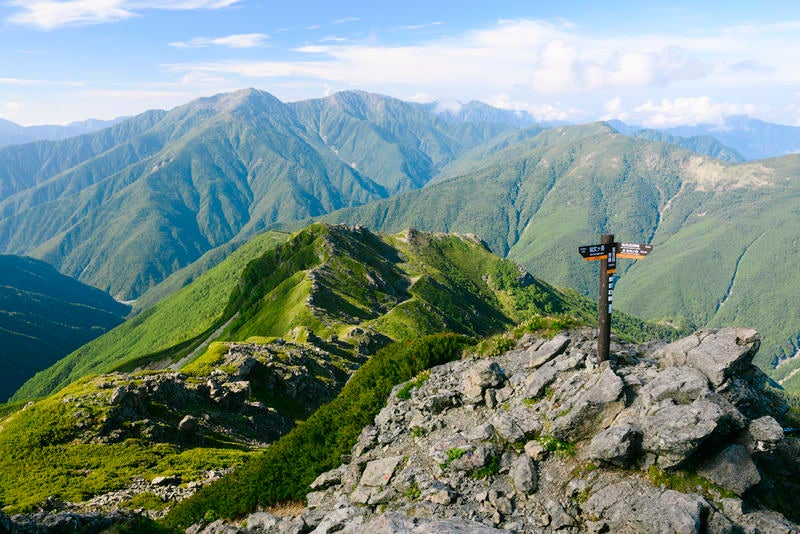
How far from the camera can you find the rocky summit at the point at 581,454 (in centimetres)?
1648

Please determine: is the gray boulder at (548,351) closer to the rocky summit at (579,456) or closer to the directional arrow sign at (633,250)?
the rocky summit at (579,456)

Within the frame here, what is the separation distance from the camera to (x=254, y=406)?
58.4 metres

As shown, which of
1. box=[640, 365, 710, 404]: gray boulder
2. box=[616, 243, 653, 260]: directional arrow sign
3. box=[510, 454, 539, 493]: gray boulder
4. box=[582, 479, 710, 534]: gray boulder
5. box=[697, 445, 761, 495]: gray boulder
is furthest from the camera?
box=[616, 243, 653, 260]: directional arrow sign

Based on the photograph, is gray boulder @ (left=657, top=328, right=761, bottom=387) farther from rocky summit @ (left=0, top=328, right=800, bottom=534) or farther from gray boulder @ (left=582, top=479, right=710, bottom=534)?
gray boulder @ (left=582, top=479, right=710, bottom=534)

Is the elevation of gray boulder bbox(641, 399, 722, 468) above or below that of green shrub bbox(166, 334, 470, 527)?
above

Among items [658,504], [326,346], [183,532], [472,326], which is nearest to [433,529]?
[658,504]

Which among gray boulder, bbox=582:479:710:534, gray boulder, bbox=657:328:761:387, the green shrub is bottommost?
the green shrub

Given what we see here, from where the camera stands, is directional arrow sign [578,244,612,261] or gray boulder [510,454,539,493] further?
directional arrow sign [578,244,612,261]

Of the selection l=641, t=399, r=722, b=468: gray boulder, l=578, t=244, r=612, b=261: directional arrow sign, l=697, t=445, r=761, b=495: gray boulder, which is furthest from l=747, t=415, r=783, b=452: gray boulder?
l=578, t=244, r=612, b=261: directional arrow sign

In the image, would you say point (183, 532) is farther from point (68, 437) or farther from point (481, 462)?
point (68, 437)

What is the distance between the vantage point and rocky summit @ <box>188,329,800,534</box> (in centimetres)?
1648

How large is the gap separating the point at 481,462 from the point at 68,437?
1728 inches

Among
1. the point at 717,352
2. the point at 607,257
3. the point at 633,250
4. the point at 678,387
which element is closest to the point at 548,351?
the point at 607,257

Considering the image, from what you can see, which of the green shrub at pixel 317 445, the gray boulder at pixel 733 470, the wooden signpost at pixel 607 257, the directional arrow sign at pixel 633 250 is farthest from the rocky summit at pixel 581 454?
the directional arrow sign at pixel 633 250
